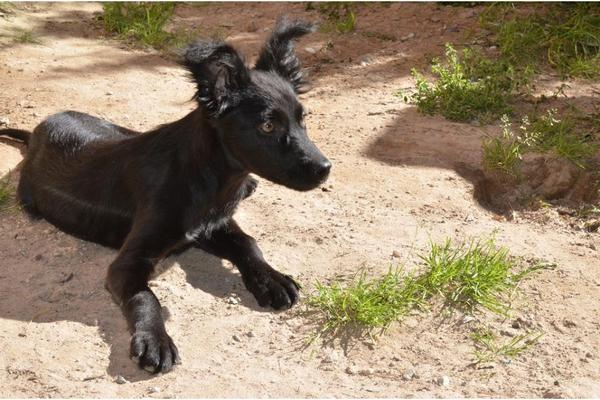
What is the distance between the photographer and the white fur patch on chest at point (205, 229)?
508 cm

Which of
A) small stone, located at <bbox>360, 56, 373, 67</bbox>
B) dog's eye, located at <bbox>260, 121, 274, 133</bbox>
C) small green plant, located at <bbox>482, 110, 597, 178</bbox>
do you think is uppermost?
dog's eye, located at <bbox>260, 121, 274, 133</bbox>

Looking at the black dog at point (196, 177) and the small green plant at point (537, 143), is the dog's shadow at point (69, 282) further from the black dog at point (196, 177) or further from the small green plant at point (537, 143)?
the small green plant at point (537, 143)

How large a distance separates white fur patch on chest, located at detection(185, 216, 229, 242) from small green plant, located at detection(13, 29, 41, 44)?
4.05 meters

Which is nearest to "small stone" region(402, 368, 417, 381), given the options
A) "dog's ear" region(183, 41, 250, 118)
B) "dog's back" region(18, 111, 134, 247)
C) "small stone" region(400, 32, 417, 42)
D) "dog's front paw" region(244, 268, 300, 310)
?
"dog's front paw" region(244, 268, 300, 310)

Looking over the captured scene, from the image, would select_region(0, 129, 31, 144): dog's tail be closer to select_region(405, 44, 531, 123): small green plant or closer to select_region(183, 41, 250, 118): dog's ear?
select_region(183, 41, 250, 118): dog's ear

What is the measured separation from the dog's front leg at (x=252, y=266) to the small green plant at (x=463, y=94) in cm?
265

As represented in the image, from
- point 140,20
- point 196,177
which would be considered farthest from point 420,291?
point 140,20

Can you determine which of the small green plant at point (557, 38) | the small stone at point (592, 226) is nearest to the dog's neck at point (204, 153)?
the small stone at point (592, 226)

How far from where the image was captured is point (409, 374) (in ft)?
14.4

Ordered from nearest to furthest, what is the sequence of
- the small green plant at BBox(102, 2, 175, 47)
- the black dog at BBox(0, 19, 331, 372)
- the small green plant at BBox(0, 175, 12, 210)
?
the black dog at BBox(0, 19, 331, 372) → the small green plant at BBox(0, 175, 12, 210) → the small green plant at BBox(102, 2, 175, 47)

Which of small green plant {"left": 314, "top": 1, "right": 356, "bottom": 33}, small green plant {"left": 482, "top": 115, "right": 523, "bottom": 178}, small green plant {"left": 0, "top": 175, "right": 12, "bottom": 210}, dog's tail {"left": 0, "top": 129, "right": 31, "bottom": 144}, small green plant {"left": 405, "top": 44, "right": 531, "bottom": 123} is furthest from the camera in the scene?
small green plant {"left": 314, "top": 1, "right": 356, "bottom": 33}

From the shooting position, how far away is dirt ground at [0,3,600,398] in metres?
4.32

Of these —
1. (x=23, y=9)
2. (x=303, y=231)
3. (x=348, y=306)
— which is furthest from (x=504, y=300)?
(x=23, y=9)

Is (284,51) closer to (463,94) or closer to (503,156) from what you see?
(503,156)
